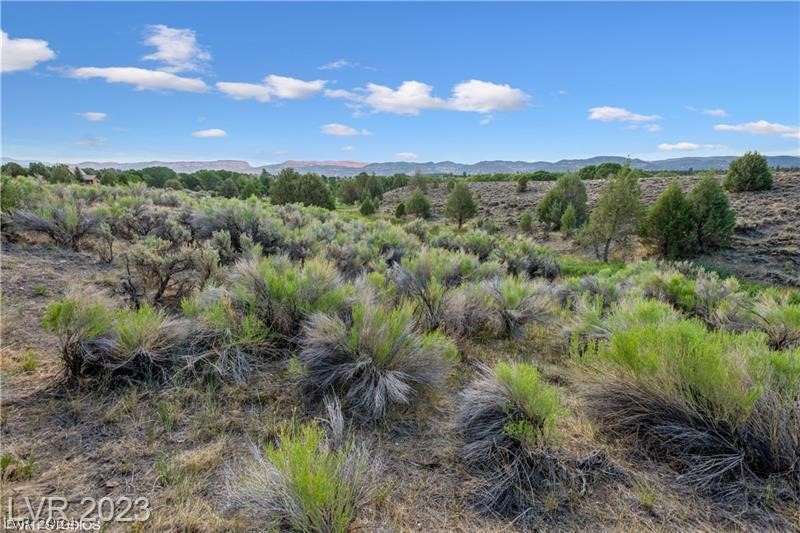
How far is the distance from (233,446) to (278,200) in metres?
38.5

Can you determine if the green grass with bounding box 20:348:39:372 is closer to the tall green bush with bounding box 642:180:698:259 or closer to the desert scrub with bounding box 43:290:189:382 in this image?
the desert scrub with bounding box 43:290:189:382

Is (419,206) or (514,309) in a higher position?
(419,206)

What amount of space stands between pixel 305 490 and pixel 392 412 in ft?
4.41

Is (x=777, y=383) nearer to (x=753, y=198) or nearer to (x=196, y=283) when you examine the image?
(x=196, y=283)

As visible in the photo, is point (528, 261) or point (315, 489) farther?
point (528, 261)

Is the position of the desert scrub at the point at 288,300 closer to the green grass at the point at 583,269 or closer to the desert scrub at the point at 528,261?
the desert scrub at the point at 528,261

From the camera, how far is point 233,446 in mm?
2717

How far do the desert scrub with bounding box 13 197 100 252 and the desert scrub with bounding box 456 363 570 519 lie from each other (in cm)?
769

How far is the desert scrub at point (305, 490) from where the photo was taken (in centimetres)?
192

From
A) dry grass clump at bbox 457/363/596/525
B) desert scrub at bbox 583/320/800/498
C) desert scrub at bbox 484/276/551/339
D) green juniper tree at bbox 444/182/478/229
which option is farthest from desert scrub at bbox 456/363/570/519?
green juniper tree at bbox 444/182/478/229

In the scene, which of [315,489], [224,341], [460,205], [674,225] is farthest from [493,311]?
[460,205]

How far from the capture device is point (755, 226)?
25906mm

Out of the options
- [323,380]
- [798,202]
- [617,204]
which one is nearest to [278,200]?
[617,204]

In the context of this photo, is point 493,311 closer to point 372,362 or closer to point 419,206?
point 372,362
